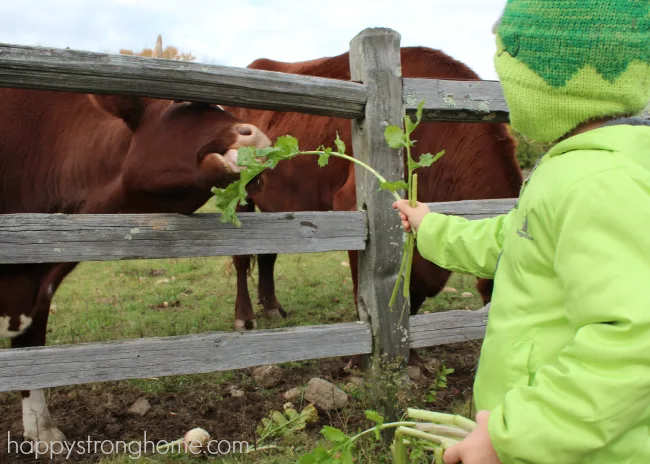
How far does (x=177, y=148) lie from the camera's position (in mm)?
2615

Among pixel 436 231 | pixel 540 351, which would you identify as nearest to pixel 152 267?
pixel 436 231

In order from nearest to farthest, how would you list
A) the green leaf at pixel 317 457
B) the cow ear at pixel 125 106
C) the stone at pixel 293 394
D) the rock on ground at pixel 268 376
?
the green leaf at pixel 317 457 < the cow ear at pixel 125 106 < the stone at pixel 293 394 < the rock on ground at pixel 268 376

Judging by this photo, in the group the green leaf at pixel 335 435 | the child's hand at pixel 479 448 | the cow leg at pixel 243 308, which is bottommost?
the cow leg at pixel 243 308

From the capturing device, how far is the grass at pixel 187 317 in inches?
124

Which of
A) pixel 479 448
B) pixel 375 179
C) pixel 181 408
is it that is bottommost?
pixel 181 408

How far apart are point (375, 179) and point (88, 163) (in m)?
1.51

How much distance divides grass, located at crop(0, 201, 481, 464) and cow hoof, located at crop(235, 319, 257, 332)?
0.08 m

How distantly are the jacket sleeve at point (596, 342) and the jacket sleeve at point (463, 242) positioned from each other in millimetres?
642

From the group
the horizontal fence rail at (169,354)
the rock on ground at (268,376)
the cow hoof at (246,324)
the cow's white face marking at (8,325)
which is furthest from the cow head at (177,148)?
the cow hoof at (246,324)

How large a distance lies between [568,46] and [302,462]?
→ 126 cm

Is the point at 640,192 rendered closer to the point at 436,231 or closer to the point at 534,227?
the point at 534,227

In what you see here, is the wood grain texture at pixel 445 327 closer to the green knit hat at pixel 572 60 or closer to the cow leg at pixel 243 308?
the green knit hat at pixel 572 60

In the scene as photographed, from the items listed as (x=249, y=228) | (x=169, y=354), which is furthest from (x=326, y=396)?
(x=249, y=228)

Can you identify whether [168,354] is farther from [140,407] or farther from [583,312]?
[583,312]
